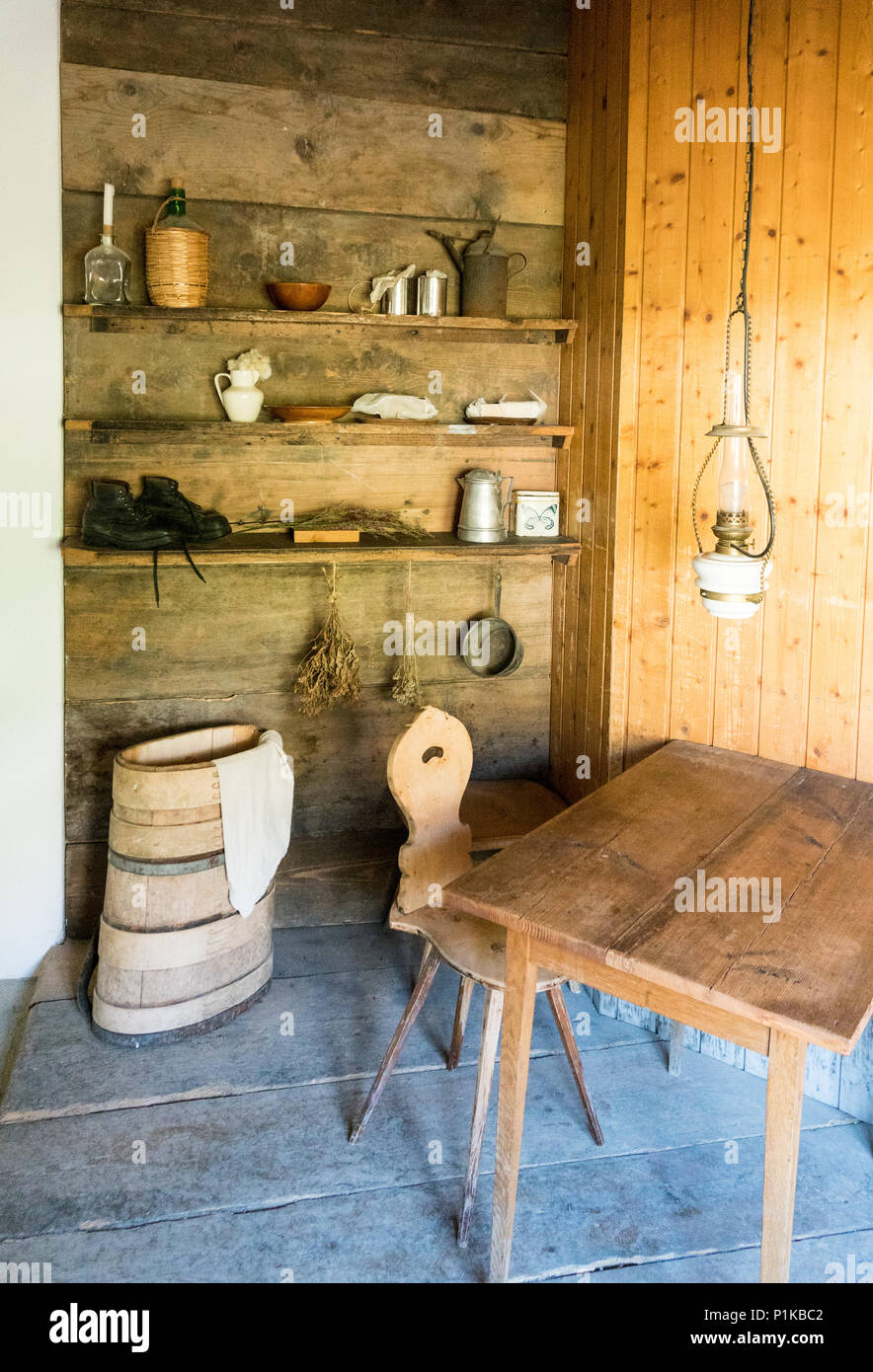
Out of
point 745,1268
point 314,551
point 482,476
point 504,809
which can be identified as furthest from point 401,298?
point 745,1268

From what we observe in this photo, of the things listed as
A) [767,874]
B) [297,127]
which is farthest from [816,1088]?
[297,127]

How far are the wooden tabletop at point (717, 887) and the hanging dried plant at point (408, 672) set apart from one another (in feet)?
2.92

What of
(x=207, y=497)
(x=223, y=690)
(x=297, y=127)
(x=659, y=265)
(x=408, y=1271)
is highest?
(x=297, y=127)

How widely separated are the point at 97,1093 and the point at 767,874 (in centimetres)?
163

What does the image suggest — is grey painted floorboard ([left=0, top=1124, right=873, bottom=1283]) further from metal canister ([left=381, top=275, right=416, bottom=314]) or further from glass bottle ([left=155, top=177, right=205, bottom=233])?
glass bottle ([left=155, top=177, right=205, bottom=233])

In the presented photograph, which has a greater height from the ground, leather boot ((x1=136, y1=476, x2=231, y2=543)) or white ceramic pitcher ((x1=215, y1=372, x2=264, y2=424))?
white ceramic pitcher ((x1=215, y1=372, x2=264, y2=424))

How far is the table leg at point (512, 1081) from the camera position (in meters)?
1.87

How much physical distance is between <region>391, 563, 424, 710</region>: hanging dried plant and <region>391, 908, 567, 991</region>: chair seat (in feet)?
3.26

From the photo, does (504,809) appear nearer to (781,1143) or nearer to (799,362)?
(799,362)

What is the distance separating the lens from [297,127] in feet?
9.77

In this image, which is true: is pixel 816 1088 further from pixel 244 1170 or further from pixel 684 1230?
pixel 244 1170

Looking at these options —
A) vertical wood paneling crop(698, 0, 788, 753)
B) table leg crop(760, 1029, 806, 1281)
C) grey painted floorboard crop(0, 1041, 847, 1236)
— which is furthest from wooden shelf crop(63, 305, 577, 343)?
table leg crop(760, 1029, 806, 1281)

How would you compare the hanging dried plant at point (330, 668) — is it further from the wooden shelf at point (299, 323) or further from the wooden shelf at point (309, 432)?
the wooden shelf at point (299, 323)

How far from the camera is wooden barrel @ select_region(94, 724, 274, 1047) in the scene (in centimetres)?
261
